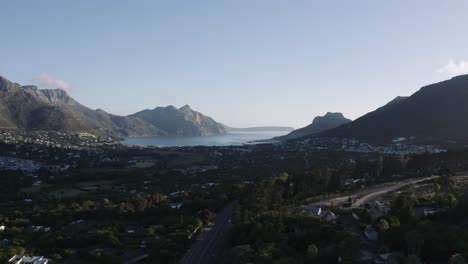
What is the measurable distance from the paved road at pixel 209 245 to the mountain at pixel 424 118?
91.3 m

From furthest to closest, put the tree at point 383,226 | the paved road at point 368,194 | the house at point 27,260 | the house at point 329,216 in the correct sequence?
the paved road at point 368,194 → the house at point 329,216 → the house at point 27,260 → the tree at point 383,226

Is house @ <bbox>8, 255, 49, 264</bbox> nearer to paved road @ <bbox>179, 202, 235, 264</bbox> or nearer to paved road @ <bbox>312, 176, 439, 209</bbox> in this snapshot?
paved road @ <bbox>179, 202, 235, 264</bbox>

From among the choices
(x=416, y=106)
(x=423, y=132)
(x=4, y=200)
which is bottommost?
(x=4, y=200)

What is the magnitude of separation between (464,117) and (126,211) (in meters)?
116

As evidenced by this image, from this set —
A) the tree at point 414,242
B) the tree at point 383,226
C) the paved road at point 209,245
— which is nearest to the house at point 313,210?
the paved road at point 209,245

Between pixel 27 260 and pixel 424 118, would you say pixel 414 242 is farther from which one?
pixel 424 118

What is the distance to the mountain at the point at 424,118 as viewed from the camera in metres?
121

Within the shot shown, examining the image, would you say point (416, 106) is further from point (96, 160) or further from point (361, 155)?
point (96, 160)

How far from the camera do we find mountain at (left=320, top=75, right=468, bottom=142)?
4766 inches

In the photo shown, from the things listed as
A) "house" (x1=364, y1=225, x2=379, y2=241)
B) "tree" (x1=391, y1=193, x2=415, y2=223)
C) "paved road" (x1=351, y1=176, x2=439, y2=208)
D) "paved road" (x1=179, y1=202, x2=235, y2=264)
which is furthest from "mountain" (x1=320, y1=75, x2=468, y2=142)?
"house" (x1=364, y1=225, x2=379, y2=241)

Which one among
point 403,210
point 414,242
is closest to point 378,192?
point 403,210

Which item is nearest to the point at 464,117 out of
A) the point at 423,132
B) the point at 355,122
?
the point at 423,132

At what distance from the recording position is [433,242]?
879 inches

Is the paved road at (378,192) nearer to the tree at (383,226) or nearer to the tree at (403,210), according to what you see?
the tree at (403,210)
